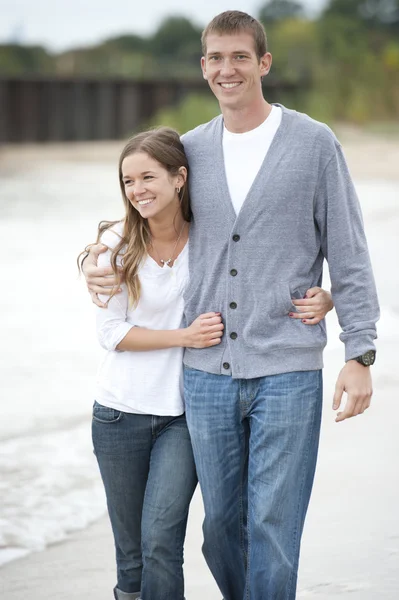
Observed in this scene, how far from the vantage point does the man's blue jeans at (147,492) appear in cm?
252

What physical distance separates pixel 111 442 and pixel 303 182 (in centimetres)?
83

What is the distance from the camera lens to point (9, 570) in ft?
12.5

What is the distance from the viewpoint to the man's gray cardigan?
7.93 feet

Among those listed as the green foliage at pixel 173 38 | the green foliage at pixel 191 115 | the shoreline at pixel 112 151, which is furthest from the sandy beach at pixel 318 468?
the green foliage at pixel 173 38

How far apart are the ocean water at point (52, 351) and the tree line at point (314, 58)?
8.47m

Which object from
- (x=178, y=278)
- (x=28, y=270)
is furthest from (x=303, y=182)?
(x=28, y=270)

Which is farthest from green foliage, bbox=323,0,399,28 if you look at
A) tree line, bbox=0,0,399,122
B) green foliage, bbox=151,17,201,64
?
green foliage, bbox=151,17,201,64

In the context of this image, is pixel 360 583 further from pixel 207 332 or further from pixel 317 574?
pixel 207 332

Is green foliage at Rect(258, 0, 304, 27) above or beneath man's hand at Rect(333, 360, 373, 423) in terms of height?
above

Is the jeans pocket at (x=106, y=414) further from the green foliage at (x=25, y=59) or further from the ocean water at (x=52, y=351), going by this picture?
the green foliage at (x=25, y=59)

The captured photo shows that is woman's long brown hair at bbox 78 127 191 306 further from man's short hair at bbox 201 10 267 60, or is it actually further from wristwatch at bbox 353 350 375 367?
wristwatch at bbox 353 350 375 367

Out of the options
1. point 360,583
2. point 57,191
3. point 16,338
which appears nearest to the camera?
point 360,583

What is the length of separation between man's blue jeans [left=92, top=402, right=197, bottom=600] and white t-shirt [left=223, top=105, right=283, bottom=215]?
61cm

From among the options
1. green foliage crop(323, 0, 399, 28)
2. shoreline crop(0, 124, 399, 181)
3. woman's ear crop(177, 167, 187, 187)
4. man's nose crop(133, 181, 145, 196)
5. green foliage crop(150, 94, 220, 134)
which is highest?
green foliage crop(323, 0, 399, 28)
